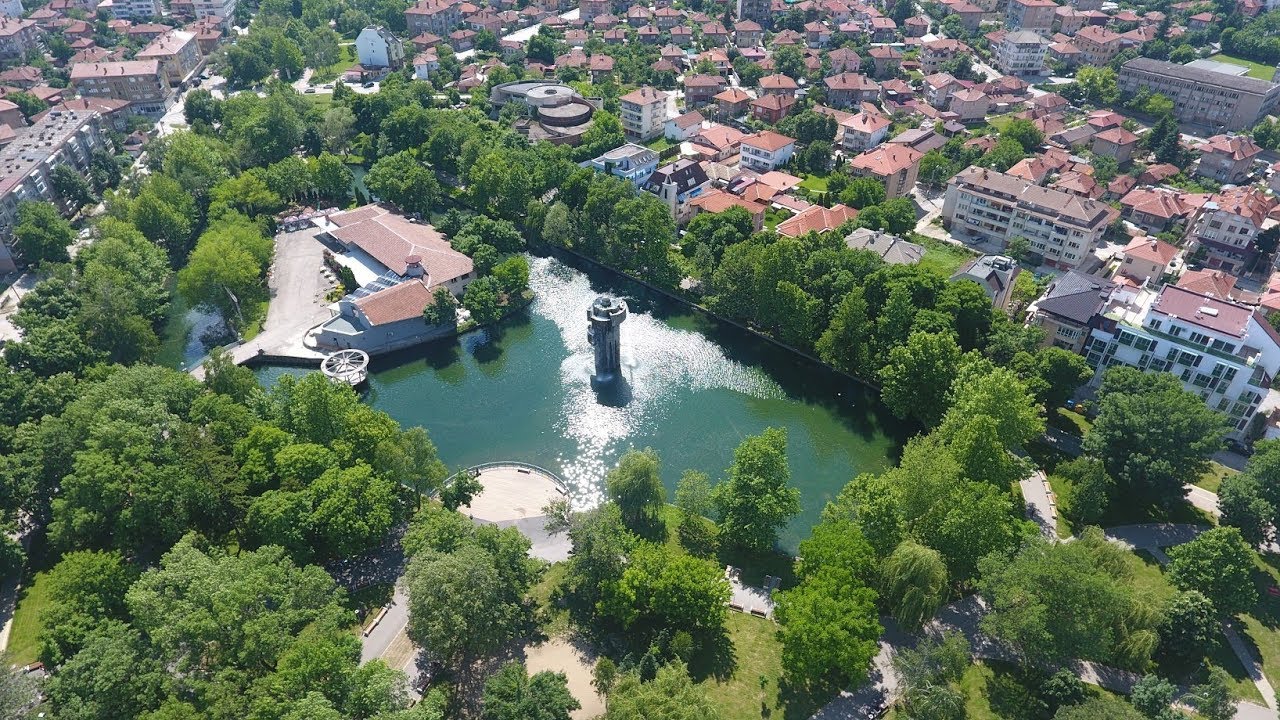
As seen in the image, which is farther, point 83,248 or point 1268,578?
point 83,248

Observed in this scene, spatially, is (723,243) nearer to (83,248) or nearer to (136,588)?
(136,588)

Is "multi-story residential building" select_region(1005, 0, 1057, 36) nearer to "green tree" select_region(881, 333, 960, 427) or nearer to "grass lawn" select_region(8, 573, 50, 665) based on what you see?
"green tree" select_region(881, 333, 960, 427)

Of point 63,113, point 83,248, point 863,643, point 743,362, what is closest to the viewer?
point 863,643

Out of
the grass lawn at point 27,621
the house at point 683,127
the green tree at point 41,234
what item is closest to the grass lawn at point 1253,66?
the house at point 683,127

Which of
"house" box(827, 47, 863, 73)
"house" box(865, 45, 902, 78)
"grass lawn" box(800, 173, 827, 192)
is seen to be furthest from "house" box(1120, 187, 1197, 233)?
"house" box(827, 47, 863, 73)

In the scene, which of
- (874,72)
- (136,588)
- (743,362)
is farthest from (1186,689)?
(874,72)

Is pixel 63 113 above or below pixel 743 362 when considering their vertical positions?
above
